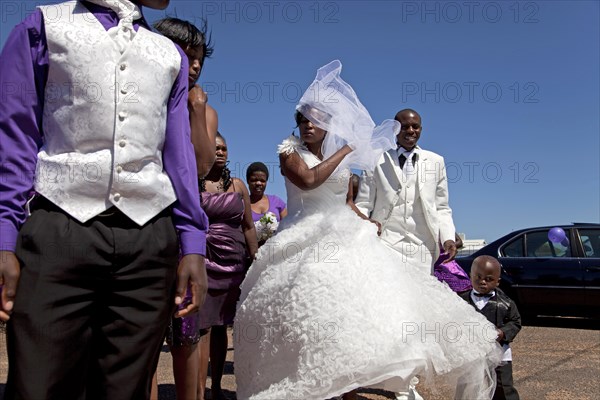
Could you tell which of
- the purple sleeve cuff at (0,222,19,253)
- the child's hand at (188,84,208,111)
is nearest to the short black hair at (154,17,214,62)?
the child's hand at (188,84,208,111)

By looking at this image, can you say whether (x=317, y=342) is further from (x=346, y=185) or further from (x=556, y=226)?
(x=556, y=226)

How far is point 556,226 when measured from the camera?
394 inches

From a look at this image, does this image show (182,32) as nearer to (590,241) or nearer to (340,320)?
(340,320)

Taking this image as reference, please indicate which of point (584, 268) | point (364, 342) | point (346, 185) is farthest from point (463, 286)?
point (584, 268)

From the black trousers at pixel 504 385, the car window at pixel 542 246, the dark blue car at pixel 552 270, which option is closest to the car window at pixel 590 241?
the dark blue car at pixel 552 270

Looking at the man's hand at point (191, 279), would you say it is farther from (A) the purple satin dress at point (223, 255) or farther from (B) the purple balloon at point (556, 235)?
(B) the purple balloon at point (556, 235)

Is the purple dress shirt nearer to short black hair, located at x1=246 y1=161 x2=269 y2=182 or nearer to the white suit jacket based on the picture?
the white suit jacket

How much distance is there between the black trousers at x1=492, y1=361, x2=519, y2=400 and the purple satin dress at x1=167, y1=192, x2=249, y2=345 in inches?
72.4

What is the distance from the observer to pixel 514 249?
33.6 feet

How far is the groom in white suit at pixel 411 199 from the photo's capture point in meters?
4.96

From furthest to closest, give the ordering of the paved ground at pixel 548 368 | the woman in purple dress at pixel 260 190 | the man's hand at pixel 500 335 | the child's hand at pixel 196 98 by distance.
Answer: the woman in purple dress at pixel 260 190
the paved ground at pixel 548 368
the man's hand at pixel 500 335
the child's hand at pixel 196 98

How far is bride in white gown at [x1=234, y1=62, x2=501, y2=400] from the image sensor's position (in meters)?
3.35

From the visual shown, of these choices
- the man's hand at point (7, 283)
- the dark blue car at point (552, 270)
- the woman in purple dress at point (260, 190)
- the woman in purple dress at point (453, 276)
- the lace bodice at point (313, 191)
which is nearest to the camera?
the man's hand at point (7, 283)

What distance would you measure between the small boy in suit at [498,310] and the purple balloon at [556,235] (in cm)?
583
